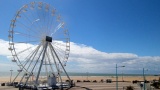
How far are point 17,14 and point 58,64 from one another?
14.9 metres

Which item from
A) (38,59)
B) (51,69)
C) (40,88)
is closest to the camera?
(40,88)

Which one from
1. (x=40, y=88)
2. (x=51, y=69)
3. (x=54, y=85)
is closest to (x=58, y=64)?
(x=51, y=69)

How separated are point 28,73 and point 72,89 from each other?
10093 mm

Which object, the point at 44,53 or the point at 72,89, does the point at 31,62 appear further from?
the point at 72,89

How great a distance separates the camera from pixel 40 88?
44.0 m

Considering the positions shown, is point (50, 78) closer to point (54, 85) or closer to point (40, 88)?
point (54, 85)

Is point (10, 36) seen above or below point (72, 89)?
above

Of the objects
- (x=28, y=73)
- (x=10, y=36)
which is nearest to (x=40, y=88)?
(x=28, y=73)

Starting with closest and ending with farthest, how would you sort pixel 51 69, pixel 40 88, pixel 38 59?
pixel 40 88, pixel 38 59, pixel 51 69

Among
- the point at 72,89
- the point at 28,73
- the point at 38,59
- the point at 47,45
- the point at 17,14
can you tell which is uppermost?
the point at 17,14

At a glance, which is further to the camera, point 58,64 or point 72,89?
point 58,64

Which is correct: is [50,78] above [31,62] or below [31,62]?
below

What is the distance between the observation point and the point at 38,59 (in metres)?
47.0

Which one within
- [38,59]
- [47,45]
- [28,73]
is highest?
[47,45]
